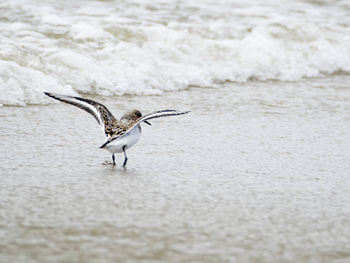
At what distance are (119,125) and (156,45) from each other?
15.6ft

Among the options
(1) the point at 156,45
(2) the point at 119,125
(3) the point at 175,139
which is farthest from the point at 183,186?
(1) the point at 156,45

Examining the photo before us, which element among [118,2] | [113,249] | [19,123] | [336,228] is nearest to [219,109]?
[19,123]

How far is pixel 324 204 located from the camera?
13.8 ft

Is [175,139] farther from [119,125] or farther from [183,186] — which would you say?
[183,186]

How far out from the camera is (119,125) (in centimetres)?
503

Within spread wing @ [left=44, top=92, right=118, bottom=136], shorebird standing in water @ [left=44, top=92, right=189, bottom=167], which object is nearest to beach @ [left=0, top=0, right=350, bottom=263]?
shorebird standing in water @ [left=44, top=92, right=189, bottom=167]

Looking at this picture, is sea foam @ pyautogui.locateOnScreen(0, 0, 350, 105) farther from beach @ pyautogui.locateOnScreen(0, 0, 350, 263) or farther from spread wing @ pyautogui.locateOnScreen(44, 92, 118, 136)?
spread wing @ pyautogui.locateOnScreen(44, 92, 118, 136)

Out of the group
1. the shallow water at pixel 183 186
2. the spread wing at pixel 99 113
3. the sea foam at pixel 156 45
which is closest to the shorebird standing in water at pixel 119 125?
the spread wing at pixel 99 113

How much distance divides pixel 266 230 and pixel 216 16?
29.8ft

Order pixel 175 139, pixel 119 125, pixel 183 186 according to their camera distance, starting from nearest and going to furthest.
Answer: pixel 183 186, pixel 119 125, pixel 175 139

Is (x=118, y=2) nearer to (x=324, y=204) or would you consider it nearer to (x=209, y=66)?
(x=209, y=66)

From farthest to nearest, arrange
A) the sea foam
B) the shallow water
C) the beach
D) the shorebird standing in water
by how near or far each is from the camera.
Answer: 1. the sea foam
2. the shorebird standing in water
3. the beach
4. the shallow water

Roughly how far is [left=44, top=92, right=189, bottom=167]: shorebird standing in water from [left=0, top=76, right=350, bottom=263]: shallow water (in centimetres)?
20

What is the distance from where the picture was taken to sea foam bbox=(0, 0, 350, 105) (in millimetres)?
7738
